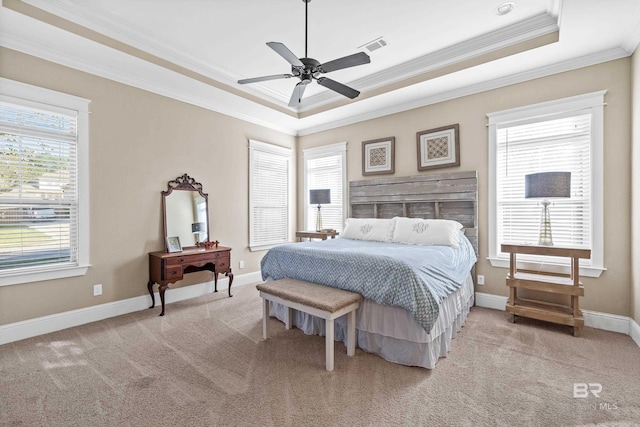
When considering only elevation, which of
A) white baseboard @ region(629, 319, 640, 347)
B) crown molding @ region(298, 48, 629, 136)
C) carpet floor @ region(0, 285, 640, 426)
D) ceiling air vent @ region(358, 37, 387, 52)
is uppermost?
ceiling air vent @ region(358, 37, 387, 52)

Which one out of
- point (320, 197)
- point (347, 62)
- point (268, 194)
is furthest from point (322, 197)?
point (347, 62)

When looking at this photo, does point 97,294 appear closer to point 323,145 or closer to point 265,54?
point 265,54

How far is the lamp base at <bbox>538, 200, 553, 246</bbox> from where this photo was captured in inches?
122

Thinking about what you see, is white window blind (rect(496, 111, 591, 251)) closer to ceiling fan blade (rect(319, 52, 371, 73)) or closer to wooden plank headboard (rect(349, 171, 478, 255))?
wooden plank headboard (rect(349, 171, 478, 255))

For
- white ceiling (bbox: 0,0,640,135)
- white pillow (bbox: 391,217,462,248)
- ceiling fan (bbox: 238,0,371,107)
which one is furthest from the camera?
white pillow (bbox: 391,217,462,248)

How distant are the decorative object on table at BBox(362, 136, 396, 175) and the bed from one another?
0.53 m

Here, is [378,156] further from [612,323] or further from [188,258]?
[612,323]

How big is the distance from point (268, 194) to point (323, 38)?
2.88m

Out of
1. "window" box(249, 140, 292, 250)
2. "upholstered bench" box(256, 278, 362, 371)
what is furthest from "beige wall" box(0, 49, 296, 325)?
"upholstered bench" box(256, 278, 362, 371)

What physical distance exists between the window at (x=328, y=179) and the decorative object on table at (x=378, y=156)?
1.46ft

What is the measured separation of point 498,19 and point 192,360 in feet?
14.0

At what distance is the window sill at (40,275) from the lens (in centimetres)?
283

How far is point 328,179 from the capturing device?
5625 mm

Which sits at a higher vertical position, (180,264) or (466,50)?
(466,50)
